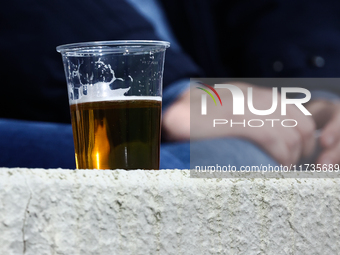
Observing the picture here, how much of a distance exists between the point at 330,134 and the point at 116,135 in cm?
68

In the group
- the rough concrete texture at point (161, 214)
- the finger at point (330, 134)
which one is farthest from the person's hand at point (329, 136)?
the rough concrete texture at point (161, 214)

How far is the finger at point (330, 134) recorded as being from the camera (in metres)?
0.89

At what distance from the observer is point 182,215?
31cm

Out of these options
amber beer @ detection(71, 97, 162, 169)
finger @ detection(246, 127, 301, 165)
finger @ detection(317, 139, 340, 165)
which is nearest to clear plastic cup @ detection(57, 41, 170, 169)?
amber beer @ detection(71, 97, 162, 169)

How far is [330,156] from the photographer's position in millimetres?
881

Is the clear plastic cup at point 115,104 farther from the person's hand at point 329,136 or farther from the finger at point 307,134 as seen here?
the person's hand at point 329,136

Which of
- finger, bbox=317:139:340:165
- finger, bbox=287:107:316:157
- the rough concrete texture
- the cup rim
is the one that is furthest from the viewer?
finger, bbox=317:139:340:165

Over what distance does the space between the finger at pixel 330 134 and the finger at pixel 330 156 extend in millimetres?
10

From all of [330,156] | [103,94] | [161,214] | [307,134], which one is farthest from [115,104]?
[330,156]

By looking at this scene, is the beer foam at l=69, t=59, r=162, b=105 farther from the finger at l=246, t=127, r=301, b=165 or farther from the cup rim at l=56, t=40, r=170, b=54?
the finger at l=246, t=127, r=301, b=165

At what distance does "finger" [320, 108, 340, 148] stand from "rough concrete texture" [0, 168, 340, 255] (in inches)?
22.6

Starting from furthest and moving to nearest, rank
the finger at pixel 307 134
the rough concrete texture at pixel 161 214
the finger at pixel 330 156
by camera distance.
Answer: the finger at pixel 330 156, the finger at pixel 307 134, the rough concrete texture at pixel 161 214

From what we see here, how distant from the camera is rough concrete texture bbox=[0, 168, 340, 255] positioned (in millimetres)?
281

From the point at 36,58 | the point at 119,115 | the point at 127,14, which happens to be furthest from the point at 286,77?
the point at 119,115
